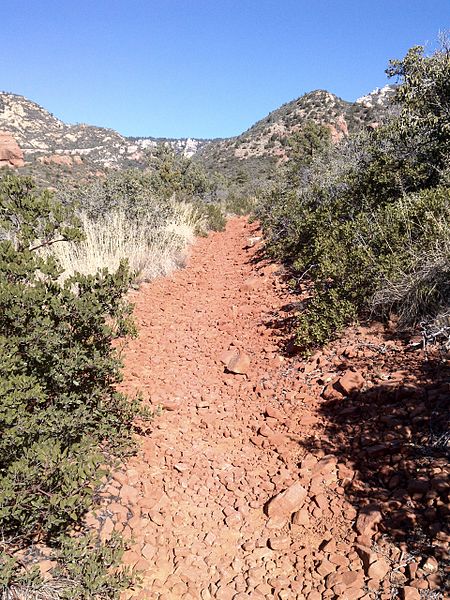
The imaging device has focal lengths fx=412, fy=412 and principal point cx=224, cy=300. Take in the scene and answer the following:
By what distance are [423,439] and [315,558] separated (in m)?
1.00

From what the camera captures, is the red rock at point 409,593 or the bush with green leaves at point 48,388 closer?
the red rock at point 409,593

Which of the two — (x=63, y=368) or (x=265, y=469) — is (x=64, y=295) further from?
(x=265, y=469)

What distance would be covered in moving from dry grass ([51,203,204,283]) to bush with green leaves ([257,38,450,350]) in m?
1.96

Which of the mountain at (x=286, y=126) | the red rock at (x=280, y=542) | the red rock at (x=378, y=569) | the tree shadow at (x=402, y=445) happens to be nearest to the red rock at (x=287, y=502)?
the red rock at (x=280, y=542)

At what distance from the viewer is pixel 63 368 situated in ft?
8.16

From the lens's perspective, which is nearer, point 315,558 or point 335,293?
point 315,558

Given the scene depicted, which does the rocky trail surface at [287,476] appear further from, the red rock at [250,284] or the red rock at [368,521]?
the red rock at [250,284]

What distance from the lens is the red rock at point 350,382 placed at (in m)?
3.35

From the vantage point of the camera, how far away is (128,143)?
2057 inches

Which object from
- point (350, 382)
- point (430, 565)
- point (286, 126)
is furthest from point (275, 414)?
point (286, 126)

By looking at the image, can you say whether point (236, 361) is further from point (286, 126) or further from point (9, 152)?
point (286, 126)

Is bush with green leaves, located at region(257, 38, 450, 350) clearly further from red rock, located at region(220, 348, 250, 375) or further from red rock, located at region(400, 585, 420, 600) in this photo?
red rock, located at region(400, 585, 420, 600)

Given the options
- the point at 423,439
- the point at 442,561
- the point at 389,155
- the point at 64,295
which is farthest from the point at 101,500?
the point at 389,155

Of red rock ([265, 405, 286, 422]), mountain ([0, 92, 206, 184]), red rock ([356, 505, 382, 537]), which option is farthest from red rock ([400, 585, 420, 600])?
mountain ([0, 92, 206, 184])
